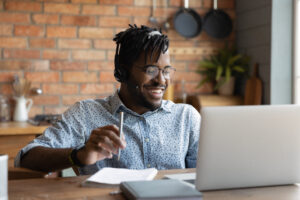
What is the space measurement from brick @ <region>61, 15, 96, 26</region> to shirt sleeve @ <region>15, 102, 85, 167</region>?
1576mm

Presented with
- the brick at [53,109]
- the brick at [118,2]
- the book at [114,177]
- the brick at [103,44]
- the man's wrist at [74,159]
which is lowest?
the book at [114,177]

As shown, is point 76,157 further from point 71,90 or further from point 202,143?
point 71,90

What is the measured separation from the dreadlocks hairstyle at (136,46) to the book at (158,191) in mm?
731

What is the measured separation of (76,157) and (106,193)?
264mm

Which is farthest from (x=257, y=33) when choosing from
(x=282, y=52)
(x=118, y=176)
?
(x=118, y=176)

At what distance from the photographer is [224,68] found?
11.1 feet

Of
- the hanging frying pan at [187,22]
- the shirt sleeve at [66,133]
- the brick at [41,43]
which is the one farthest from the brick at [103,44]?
the shirt sleeve at [66,133]

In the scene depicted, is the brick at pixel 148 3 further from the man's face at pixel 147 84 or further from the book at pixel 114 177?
the book at pixel 114 177

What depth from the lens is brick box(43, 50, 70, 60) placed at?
321cm

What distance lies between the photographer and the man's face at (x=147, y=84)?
1.76 meters

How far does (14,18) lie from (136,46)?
67.0 inches

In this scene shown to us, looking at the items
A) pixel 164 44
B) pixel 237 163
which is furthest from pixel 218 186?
pixel 164 44

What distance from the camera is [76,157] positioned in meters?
1.45

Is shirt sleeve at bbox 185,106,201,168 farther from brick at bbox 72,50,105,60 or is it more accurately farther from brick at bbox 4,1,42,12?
brick at bbox 4,1,42,12
